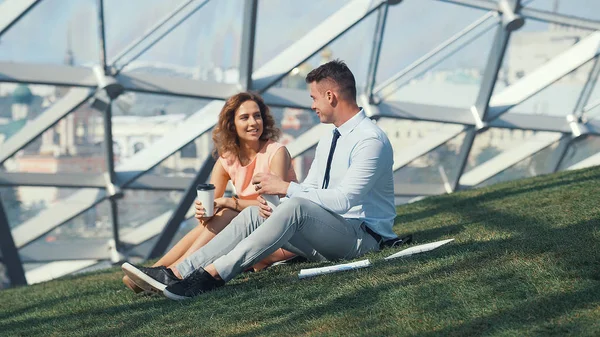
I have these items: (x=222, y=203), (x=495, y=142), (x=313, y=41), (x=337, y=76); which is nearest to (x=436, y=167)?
(x=495, y=142)

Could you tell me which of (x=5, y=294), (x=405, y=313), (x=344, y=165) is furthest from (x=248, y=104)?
(x=5, y=294)

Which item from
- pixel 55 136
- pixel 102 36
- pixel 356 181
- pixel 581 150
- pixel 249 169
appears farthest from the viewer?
pixel 581 150

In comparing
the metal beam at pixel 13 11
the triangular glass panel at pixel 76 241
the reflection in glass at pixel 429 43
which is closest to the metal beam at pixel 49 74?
the metal beam at pixel 13 11

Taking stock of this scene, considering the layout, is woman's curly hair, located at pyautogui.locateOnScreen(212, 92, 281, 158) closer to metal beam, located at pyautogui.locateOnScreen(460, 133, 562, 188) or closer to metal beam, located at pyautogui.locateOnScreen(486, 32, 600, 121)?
metal beam, located at pyautogui.locateOnScreen(486, 32, 600, 121)

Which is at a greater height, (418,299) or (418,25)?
(418,25)

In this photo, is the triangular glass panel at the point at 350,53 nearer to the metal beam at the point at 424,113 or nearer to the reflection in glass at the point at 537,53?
the metal beam at the point at 424,113

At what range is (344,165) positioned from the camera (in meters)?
5.48

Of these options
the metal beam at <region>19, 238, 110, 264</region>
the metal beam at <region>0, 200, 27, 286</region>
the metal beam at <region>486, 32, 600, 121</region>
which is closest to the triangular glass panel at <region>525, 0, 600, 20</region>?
the metal beam at <region>486, 32, 600, 121</region>

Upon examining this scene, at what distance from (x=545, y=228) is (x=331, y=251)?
1.39m

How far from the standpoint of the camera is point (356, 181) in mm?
5234

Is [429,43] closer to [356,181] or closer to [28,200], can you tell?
[28,200]

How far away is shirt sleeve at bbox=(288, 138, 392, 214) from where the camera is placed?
5238 mm

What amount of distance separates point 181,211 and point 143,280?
34.0 feet

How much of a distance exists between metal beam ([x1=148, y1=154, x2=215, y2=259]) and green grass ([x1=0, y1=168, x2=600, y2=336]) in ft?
24.6
